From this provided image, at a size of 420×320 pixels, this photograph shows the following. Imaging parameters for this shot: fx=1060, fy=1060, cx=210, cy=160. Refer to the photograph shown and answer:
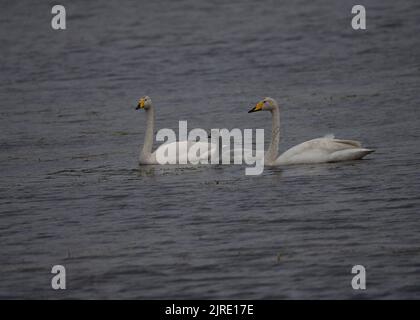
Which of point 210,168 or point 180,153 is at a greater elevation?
point 180,153

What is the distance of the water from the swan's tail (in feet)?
0.41

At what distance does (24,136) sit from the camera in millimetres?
20625

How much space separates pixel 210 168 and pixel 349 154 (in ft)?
7.33

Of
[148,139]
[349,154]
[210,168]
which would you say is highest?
[148,139]

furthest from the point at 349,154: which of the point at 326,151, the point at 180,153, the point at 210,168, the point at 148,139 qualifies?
the point at 148,139

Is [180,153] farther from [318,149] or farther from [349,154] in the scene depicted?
[349,154]

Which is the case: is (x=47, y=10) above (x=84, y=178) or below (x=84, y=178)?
above

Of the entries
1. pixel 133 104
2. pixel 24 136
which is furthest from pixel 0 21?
pixel 24 136

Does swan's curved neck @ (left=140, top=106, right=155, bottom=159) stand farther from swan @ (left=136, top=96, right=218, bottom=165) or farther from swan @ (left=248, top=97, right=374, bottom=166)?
swan @ (left=248, top=97, right=374, bottom=166)

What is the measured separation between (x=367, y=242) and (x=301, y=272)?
1.26 metres

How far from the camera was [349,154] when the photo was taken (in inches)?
648

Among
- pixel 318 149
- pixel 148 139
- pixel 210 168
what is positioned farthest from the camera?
pixel 148 139

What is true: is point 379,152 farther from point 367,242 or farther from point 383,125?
point 367,242

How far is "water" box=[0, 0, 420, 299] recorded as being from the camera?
11375 millimetres
